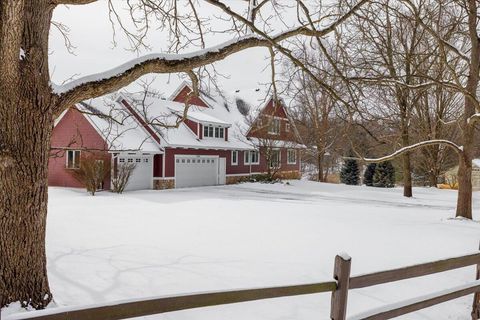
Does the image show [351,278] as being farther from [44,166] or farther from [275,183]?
[275,183]

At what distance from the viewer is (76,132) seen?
80.9 ft

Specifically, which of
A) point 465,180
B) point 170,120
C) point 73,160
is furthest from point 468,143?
point 73,160

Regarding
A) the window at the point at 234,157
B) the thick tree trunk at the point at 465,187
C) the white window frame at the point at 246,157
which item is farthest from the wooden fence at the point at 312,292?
the white window frame at the point at 246,157

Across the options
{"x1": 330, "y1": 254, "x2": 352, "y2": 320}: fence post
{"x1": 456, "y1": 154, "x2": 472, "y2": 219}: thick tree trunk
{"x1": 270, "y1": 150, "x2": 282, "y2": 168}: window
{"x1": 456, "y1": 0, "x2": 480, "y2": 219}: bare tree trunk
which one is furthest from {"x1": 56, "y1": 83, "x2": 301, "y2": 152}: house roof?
{"x1": 330, "y1": 254, "x2": 352, "y2": 320}: fence post

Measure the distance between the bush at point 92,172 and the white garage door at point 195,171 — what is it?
18.6ft

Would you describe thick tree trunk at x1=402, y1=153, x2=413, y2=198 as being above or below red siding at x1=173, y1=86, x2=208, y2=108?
below

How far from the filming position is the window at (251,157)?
33875 millimetres

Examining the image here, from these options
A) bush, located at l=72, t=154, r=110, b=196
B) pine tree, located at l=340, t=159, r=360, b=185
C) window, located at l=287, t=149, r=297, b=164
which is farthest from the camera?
window, located at l=287, t=149, r=297, b=164

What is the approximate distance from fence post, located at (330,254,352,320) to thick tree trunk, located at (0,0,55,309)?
3421mm

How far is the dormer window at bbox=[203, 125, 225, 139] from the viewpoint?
29795 millimetres

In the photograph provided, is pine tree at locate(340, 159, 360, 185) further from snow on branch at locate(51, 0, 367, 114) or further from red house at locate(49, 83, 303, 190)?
snow on branch at locate(51, 0, 367, 114)

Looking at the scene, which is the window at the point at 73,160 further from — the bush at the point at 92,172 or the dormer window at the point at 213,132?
the dormer window at the point at 213,132

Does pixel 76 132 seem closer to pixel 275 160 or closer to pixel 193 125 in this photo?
pixel 193 125

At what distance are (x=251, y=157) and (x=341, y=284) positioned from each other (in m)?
31.3
